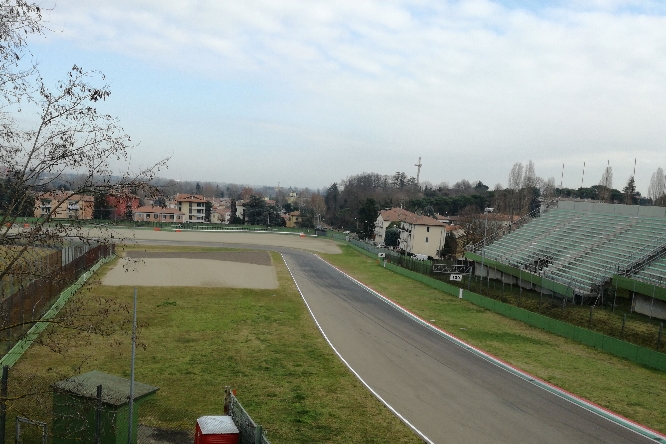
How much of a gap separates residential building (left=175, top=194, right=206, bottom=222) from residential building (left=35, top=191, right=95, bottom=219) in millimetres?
114363

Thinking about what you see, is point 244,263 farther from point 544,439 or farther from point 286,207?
point 286,207

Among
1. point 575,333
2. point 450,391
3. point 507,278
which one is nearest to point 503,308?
point 575,333

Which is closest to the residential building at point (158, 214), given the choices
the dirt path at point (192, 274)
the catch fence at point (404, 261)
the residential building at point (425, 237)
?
the residential building at point (425, 237)

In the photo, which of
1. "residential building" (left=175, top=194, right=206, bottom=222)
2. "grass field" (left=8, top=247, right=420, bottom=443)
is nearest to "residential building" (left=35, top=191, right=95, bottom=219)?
"grass field" (left=8, top=247, right=420, bottom=443)

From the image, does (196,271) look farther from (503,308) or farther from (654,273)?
(654,273)

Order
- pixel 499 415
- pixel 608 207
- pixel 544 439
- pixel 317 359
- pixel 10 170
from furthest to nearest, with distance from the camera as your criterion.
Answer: pixel 608 207 < pixel 317 359 < pixel 499 415 < pixel 544 439 < pixel 10 170

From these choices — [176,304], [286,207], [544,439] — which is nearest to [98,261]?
[176,304]

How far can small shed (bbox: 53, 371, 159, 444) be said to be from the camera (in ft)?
33.4

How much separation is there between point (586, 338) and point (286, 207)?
148 m

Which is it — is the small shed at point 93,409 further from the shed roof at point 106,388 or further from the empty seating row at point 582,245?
the empty seating row at point 582,245

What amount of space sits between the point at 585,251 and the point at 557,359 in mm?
17097

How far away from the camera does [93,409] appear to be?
1044 centimetres

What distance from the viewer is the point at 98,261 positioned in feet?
138

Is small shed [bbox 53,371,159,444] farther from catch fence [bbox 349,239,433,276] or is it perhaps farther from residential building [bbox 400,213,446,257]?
residential building [bbox 400,213,446,257]
